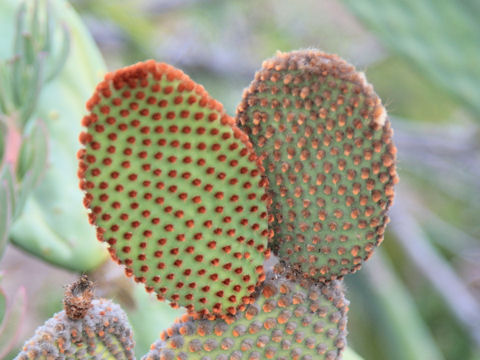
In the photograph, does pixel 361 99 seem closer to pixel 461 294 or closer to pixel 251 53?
pixel 461 294

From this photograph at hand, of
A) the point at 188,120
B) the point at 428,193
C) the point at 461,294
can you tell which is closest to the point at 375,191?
the point at 188,120

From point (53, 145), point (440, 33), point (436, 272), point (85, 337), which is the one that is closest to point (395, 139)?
point (436, 272)

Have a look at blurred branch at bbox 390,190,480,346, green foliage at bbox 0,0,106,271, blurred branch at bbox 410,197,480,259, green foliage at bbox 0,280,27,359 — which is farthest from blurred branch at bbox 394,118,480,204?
green foliage at bbox 0,280,27,359

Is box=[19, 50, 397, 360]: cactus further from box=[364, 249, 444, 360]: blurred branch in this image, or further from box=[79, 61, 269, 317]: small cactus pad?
box=[364, 249, 444, 360]: blurred branch

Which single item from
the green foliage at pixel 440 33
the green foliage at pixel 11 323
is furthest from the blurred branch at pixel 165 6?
the green foliage at pixel 11 323

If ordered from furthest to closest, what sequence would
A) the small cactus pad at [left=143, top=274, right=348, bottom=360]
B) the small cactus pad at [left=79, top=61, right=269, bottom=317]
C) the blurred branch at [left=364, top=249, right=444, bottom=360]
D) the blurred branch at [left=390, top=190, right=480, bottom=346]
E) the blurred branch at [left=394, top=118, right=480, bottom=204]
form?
the blurred branch at [left=394, top=118, right=480, bottom=204], the blurred branch at [left=390, top=190, right=480, bottom=346], the blurred branch at [left=364, top=249, right=444, bottom=360], the small cactus pad at [left=143, top=274, right=348, bottom=360], the small cactus pad at [left=79, top=61, right=269, bottom=317]

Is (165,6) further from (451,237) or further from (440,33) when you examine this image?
(440,33)
